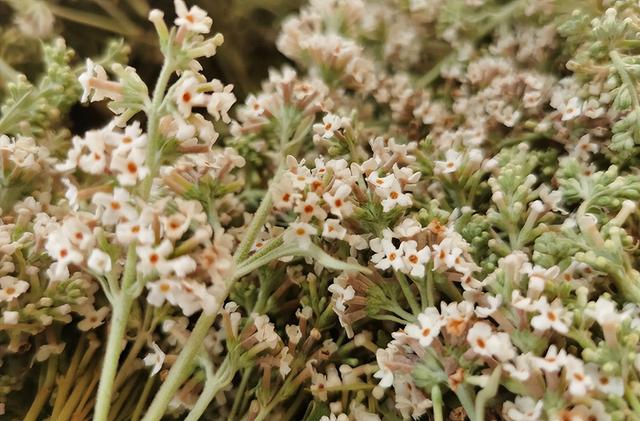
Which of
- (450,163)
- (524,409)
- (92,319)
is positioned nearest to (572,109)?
(450,163)

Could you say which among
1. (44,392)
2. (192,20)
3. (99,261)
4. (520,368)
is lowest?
(44,392)

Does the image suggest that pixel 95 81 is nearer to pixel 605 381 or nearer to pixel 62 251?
pixel 62 251

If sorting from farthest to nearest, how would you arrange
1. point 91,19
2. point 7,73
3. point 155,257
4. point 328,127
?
point 91,19 → point 7,73 → point 328,127 → point 155,257

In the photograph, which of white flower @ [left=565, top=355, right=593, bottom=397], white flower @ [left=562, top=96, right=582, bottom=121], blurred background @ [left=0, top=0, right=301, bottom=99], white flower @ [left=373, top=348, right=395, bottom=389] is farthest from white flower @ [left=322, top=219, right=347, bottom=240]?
blurred background @ [left=0, top=0, right=301, bottom=99]

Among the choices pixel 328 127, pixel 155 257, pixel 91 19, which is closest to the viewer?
pixel 155 257

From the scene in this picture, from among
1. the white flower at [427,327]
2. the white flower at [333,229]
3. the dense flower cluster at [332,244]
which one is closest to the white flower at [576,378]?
the dense flower cluster at [332,244]

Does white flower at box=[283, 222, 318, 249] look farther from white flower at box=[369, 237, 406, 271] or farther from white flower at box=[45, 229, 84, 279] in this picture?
white flower at box=[45, 229, 84, 279]

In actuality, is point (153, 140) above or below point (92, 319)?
above

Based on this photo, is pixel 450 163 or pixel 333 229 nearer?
pixel 333 229
